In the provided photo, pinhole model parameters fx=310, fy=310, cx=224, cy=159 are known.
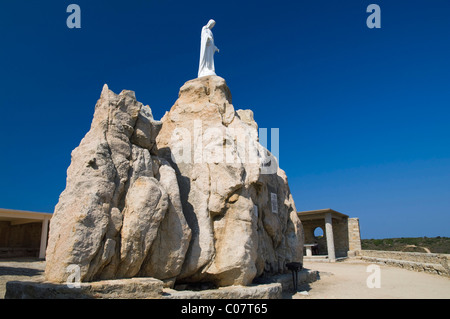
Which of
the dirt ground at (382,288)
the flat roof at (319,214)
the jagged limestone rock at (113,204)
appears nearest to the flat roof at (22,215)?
the jagged limestone rock at (113,204)

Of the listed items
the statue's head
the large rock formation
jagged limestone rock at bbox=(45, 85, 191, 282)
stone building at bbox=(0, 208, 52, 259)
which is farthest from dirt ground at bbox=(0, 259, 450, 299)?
the statue's head

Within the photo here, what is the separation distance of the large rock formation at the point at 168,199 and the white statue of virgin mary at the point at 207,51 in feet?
3.86

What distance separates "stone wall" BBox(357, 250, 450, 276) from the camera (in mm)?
14070

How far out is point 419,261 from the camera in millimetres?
17953

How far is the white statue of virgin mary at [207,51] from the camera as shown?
1226cm

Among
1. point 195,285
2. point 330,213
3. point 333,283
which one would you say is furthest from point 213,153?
point 330,213

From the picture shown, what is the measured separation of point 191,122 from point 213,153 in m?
1.90

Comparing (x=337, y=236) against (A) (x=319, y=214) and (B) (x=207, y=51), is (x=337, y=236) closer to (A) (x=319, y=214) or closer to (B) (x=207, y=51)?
(A) (x=319, y=214)

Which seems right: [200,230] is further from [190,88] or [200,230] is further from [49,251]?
[190,88]

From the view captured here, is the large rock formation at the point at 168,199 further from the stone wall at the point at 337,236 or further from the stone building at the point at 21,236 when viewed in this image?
the stone wall at the point at 337,236

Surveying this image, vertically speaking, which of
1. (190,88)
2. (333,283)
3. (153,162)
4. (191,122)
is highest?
(190,88)

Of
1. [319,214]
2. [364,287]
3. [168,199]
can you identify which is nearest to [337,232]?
[319,214]
